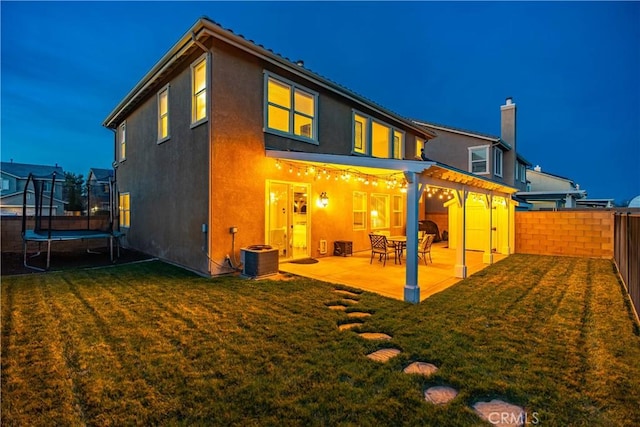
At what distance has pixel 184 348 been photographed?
3664 millimetres

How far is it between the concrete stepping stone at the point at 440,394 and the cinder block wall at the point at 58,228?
511 inches

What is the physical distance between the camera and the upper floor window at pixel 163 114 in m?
9.43

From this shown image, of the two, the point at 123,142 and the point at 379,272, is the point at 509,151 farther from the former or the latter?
the point at 123,142

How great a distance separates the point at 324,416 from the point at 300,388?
437 mm

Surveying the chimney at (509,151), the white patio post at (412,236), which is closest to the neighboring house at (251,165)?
the white patio post at (412,236)

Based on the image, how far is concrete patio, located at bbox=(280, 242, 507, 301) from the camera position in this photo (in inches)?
264

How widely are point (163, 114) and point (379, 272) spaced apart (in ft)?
27.4

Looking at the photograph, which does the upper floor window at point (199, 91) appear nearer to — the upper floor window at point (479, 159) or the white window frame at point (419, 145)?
the white window frame at point (419, 145)

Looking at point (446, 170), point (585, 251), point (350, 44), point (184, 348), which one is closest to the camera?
point (184, 348)

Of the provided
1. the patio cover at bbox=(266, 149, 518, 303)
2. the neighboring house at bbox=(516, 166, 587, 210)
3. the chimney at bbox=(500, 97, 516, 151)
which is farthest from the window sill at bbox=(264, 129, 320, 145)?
the neighboring house at bbox=(516, 166, 587, 210)

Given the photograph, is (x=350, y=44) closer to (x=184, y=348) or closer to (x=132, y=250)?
(x=132, y=250)

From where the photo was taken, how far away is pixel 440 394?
2.86 m

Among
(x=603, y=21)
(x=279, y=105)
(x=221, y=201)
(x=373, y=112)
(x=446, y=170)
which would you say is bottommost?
(x=221, y=201)

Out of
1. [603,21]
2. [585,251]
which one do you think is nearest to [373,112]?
[585,251]
